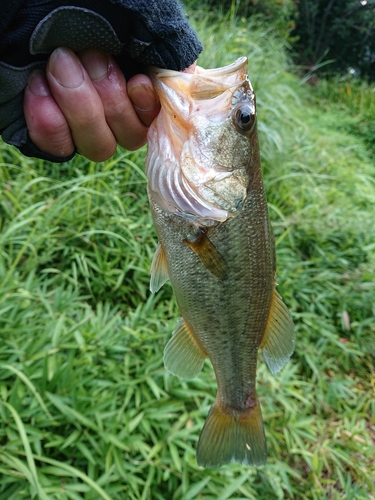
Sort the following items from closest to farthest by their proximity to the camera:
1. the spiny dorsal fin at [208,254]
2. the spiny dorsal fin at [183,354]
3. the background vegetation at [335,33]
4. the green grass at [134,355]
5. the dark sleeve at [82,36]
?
1. the dark sleeve at [82,36]
2. the spiny dorsal fin at [208,254]
3. the spiny dorsal fin at [183,354]
4. the green grass at [134,355]
5. the background vegetation at [335,33]

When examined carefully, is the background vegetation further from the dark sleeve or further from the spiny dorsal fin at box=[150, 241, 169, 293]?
the dark sleeve

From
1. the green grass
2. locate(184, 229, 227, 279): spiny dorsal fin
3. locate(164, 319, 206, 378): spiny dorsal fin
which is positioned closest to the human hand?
locate(184, 229, 227, 279): spiny dorsal fin

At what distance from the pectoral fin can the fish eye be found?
67cm

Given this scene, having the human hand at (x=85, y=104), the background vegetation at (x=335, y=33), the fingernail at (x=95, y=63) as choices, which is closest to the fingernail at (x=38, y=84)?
the human hand at (x=85, y=104)

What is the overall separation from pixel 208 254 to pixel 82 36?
0.73 m

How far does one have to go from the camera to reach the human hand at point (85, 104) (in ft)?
3.64

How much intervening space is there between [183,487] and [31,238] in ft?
5.25

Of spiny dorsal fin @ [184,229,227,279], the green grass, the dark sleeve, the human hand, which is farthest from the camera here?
the green grass

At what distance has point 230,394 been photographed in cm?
181

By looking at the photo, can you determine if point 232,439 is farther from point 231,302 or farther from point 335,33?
point 335,33

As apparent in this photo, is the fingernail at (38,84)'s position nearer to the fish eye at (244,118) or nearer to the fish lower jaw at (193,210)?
the fish lower jaw at (193,210)

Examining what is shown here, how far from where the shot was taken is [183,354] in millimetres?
1700

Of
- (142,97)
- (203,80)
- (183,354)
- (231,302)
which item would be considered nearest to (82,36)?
(142,97)

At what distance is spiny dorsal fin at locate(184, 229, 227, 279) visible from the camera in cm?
140
